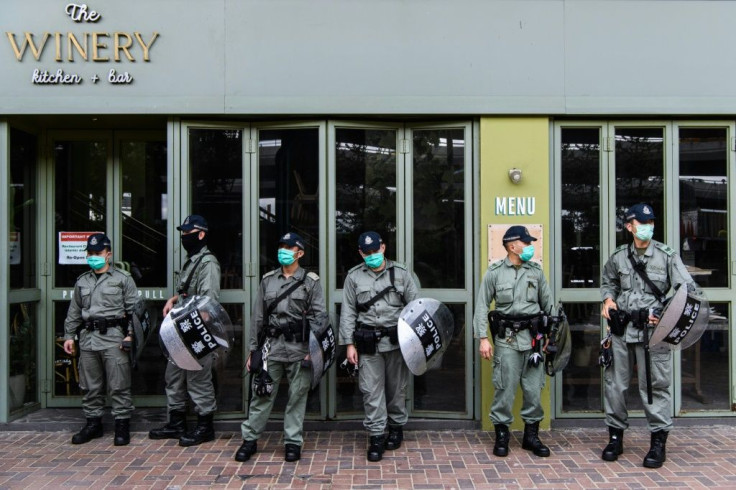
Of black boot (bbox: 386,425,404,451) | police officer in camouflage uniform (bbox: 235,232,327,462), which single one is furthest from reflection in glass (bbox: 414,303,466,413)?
police officer in camouflage uniform (bbox: 235,232,327,462)

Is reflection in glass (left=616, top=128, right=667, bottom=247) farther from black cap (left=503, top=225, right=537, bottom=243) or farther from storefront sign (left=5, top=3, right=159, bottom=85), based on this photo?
storefront sign (left=5, top=3, right=159, bottom=85)

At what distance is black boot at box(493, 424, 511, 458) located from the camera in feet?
16.8

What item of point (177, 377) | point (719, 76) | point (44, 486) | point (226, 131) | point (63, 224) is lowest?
point (44, 486)

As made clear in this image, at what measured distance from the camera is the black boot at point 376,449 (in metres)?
4.99

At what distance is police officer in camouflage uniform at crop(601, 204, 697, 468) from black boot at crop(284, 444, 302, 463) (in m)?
2.59

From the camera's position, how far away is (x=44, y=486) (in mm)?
4543

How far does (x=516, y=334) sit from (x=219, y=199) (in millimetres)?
3138

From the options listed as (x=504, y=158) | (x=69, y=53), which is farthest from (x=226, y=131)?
(x=504, y=158)

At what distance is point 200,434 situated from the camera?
5449 mm

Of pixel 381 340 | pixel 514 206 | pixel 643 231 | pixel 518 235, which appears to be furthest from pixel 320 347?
pixel 643 231

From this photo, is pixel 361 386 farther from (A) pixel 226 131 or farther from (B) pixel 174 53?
(B) pixel 174 53

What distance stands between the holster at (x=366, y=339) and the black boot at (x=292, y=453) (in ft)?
3.22

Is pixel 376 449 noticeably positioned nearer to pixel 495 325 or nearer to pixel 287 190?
pixel 495 325

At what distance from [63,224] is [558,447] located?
5.57 meters
